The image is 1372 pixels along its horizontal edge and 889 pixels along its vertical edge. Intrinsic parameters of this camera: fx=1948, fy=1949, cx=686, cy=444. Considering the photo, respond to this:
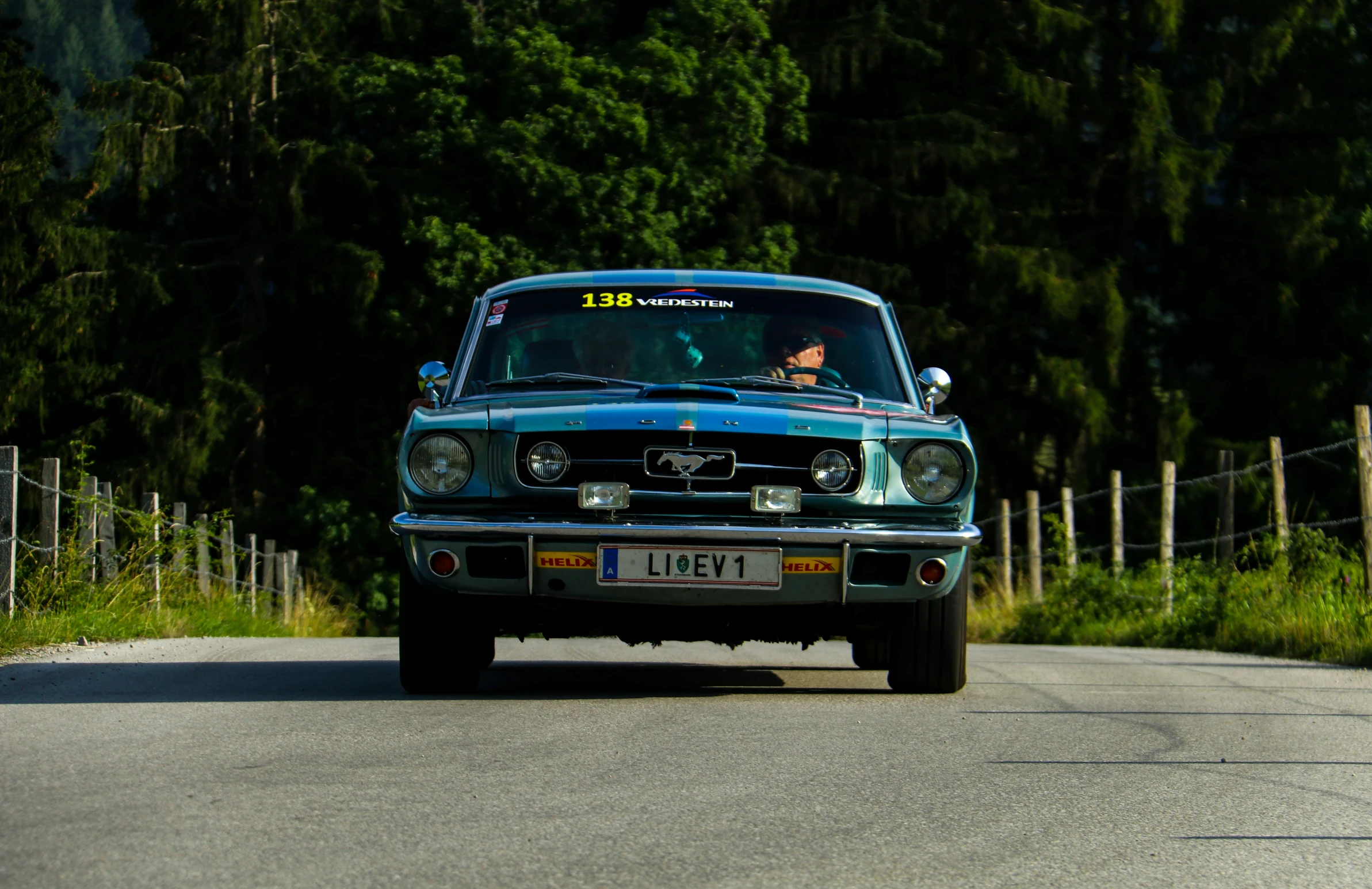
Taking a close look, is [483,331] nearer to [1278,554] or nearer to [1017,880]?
[1017,880]

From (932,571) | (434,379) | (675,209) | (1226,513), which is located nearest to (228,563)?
(1226,513)

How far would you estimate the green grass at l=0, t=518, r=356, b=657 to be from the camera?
10.6 m

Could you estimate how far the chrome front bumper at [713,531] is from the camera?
6.69m

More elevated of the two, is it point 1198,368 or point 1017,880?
point 1198,368

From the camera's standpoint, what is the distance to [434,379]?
7980 mm

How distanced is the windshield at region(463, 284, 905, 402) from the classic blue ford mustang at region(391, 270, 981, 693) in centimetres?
14

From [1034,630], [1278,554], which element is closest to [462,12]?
[1034,630]

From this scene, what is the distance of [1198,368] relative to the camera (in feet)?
124

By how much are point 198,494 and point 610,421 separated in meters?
28.1

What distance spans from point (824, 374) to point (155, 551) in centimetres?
874

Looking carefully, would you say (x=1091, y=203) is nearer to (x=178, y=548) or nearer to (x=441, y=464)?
(x=178, y=548)

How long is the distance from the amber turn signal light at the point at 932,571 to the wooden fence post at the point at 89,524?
24.8 feet

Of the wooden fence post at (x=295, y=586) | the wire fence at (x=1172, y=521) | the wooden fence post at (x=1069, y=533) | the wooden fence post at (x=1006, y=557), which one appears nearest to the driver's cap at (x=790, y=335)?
the wire fence at (x=1172, y=521)

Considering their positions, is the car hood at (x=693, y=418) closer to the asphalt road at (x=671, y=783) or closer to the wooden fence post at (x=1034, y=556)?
the asphalt road at (x=671, y=783)
